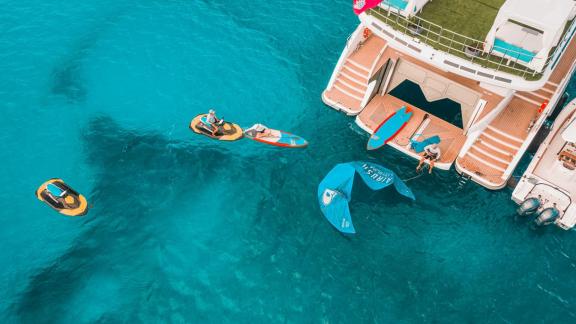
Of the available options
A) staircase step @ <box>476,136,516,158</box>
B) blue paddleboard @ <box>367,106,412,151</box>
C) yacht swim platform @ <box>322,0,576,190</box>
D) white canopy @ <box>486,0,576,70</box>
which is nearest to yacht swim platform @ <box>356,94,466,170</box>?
yacht swim platform @ <box>322,0,576,190</box>

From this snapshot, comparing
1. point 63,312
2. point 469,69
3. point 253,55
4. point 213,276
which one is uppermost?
point 469,69

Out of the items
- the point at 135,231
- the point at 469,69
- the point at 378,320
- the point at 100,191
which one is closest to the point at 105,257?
the point at 135,231

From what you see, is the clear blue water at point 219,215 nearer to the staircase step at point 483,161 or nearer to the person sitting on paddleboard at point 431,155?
the person sitting on paddleboard at point 431,155

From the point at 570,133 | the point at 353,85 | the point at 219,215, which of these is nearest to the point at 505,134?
the point at 570,133

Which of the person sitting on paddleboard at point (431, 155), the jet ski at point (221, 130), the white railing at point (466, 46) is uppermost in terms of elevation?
the white railing at point (466, 46)

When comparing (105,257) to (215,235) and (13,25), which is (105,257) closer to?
(215,235)

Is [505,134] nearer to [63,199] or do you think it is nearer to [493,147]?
[493,147]

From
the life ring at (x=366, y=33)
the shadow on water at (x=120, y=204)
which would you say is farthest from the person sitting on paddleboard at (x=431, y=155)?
the shadow on water at (x=120, y=204)
